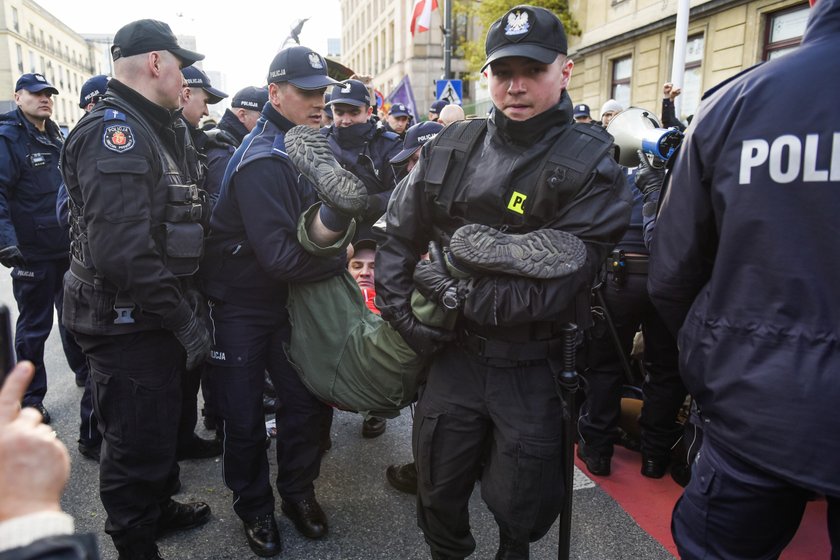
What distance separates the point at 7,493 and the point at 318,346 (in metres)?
1.88

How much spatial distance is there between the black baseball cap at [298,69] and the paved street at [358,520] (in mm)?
2194

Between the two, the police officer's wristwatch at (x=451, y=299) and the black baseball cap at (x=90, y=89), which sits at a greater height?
the black baseball cap at (x=90, y=89)

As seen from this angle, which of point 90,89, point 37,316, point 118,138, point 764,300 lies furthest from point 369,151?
point 764,300

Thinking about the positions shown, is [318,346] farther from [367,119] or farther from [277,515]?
[367,119]

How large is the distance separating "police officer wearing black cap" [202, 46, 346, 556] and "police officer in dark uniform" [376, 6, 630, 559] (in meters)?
0.58

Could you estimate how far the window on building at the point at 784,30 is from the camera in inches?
416

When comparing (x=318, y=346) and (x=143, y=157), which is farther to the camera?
(x=318, y=346)

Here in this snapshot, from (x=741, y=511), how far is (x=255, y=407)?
80.7 inches

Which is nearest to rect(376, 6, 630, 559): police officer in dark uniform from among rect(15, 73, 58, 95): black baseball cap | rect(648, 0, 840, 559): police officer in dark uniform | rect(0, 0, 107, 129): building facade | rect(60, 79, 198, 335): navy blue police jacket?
rect(648, 0, 840, 559): police officer in dark uniform

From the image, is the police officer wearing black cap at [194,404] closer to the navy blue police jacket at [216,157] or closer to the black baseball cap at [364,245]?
the navy blue police jacket at [216,157]

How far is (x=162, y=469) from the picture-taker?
8.54 feet

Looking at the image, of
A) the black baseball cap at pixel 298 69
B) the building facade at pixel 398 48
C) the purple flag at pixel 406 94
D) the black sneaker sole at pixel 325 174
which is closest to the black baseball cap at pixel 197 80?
the black baseball cap at pixel 298 69

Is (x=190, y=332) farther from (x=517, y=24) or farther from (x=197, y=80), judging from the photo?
(x=197, y=80)

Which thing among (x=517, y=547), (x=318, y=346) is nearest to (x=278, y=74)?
(x=318, y=346)
